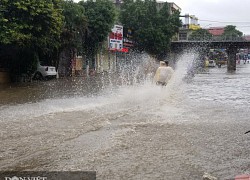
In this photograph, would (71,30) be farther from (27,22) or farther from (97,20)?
(27,22)

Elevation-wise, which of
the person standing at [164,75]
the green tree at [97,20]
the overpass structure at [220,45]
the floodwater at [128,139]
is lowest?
the floodwater at [128,139]

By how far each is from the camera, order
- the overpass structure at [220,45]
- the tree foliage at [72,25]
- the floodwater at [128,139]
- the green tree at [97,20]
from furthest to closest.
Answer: the overpass structure at [220,45] → the green tree at [97,20] → the tree foliage at [72,25] → the floodwater at [128,139]

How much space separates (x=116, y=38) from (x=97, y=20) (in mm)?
10883

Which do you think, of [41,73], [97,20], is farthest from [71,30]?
[97,20]

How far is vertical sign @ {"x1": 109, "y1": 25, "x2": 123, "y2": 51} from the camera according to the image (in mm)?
43656

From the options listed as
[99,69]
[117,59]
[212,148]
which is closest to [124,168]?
[212,148]

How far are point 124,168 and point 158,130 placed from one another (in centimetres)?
283

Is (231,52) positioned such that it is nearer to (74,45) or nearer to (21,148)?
(74,45)

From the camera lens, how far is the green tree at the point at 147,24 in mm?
50225

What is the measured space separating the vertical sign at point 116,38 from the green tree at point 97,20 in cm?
741

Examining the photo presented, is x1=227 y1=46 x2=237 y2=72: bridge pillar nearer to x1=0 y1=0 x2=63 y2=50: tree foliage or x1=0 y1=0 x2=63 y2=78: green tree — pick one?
x1=0 y1=0 x2=63 y2=78: green tree

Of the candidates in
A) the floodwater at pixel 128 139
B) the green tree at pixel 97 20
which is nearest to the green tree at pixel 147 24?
the green tree at pixel 97 20

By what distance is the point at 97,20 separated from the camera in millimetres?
34094

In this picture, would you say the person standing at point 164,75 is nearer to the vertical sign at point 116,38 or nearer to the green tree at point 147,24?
the vertical sign at point 116,38
